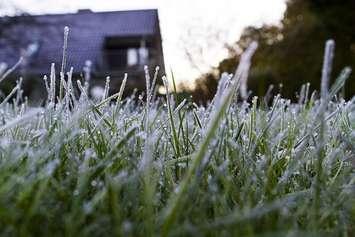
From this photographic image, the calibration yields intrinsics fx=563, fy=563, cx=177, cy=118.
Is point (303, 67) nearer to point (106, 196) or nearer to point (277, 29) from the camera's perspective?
point (277, 29)

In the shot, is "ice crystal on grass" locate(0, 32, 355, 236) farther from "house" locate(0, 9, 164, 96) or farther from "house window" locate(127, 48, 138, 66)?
"house window" locate(127, 48, 138, 66)

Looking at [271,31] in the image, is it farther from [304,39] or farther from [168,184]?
[168,184]

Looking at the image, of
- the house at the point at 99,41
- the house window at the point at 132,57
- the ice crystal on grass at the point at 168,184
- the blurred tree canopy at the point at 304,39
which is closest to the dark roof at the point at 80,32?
the house at the point at 99,41

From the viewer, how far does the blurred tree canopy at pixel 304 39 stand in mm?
10305

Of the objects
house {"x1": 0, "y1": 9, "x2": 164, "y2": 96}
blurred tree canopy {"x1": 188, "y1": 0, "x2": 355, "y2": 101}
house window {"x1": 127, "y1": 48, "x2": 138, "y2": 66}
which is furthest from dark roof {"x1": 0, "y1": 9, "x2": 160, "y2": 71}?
blurred tree canopy {"x1": 188, "y1": 0, "x2": 355, "y2": 101}

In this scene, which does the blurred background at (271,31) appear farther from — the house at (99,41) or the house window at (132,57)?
the house window at (132,57)

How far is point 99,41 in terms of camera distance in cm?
1781

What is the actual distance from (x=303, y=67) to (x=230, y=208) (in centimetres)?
1028

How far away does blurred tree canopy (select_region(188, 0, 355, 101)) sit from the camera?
10305mm

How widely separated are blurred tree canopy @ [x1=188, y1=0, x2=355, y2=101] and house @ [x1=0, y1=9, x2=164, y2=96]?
8.86ft

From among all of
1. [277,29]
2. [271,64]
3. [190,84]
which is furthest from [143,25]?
[190,84]

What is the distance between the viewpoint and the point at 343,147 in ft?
3.93

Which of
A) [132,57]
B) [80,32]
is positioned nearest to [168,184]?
[132,57]

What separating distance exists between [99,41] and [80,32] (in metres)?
1.02
